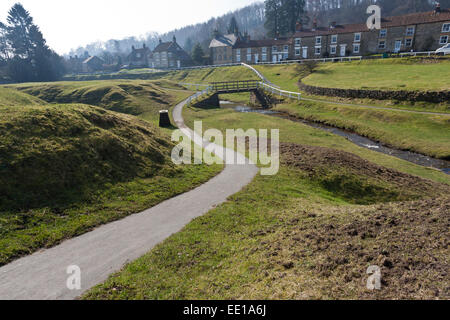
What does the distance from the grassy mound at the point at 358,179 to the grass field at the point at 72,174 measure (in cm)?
636

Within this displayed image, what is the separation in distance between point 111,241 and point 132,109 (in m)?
32.6

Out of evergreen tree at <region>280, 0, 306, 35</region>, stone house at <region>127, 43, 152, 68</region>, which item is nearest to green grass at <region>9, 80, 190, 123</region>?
evergreen tree at <region>280, 0, 306, 35</region>

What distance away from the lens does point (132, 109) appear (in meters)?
38.8

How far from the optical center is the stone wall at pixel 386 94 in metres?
30.8

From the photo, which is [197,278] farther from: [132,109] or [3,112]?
[132,109]

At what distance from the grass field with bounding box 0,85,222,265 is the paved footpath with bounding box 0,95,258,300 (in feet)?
1.79

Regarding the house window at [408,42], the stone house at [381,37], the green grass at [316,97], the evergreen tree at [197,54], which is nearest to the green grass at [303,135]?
the green grass at [316,97]

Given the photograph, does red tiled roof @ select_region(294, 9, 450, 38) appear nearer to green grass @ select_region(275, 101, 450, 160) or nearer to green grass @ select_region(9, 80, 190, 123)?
green grass @ select_region(275, 101, 450, 160)

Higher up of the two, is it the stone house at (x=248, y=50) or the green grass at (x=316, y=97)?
the stone house at (x=248, y=50)

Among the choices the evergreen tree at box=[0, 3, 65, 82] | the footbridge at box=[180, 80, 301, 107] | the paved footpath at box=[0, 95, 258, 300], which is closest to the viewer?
the paved footpath at box=[0, 95, 258, 300]

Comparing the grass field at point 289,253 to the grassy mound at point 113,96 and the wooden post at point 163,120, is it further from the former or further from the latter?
the grassy mound at point 113,96

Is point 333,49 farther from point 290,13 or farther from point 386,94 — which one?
point 386,94

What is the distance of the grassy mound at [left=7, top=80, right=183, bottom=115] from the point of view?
40156mm

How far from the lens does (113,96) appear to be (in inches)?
1699
